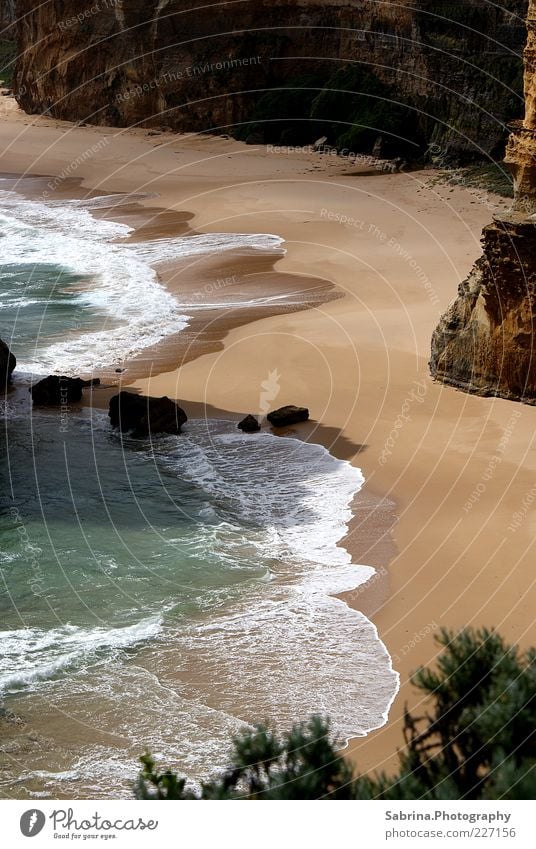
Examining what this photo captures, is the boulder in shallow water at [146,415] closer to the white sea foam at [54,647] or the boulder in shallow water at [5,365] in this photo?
the boulder in shallow water at [5,365]

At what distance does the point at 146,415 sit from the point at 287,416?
250 cm

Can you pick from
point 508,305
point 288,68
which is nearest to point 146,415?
point 508,305

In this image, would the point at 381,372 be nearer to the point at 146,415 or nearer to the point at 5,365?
the point at 146,415

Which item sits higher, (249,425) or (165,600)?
(249,425)

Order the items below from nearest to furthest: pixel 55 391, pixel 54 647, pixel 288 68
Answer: pixel 54 647, pixel 55 391, pixel 288 68

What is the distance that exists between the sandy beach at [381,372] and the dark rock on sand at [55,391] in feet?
4.27

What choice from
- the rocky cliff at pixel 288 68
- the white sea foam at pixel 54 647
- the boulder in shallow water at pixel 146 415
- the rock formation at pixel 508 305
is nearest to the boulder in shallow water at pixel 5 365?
the boulder in shallow water at pixel 146 415

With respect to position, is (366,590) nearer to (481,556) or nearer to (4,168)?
(481,556)

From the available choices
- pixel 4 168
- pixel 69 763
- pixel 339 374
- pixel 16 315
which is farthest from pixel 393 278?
pixel 4 168

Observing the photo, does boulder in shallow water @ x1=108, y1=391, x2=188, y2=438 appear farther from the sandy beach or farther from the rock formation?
the rock formation

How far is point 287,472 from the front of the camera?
19.7m

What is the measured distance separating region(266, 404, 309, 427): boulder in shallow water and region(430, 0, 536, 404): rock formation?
286cm

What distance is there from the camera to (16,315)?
Result: 99.7ft

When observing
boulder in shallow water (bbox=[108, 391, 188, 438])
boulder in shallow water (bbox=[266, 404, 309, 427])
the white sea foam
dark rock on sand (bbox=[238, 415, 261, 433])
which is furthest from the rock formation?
the white sea foam
